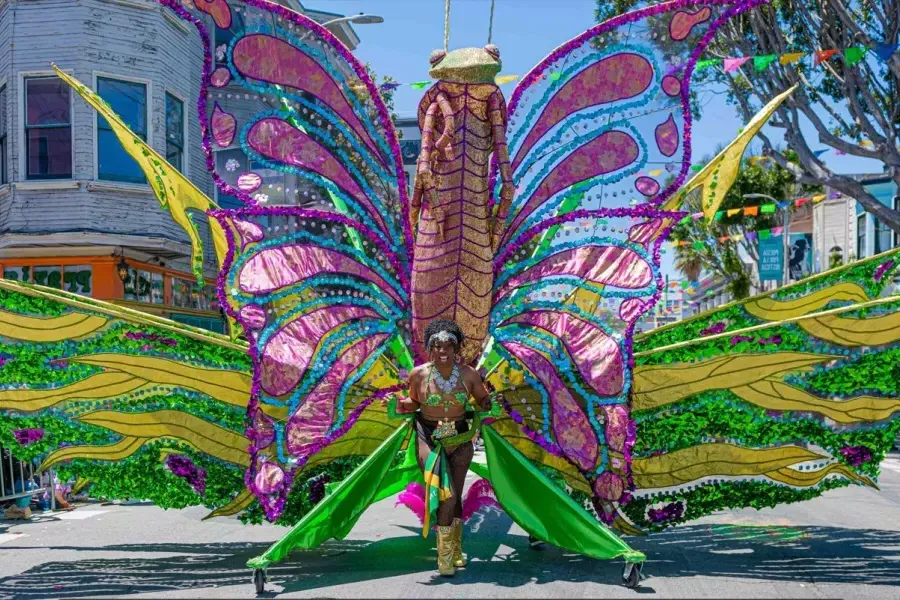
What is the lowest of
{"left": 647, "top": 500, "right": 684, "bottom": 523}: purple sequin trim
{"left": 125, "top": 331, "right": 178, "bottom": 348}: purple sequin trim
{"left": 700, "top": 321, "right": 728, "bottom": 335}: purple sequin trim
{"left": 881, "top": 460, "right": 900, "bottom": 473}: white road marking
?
{"left": 881, "top": 460, "right": 900, "bottom": 473}: white road marking

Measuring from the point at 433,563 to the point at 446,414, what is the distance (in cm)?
114

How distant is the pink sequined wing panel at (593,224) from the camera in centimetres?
570

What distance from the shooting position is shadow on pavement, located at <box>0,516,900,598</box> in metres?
5.59

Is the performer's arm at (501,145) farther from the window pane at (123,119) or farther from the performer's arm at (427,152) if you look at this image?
the window pane at (123,119)

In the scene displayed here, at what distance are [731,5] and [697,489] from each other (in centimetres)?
309

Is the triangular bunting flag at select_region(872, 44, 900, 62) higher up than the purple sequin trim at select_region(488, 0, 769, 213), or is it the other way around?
the triangular bunting flag at select_region(872, 44, 900, 62)

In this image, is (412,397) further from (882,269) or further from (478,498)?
(882,269)

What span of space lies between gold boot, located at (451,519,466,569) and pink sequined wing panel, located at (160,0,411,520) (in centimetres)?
83

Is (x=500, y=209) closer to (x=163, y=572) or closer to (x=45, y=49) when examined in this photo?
(x=163, y=572)

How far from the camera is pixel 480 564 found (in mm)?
6055

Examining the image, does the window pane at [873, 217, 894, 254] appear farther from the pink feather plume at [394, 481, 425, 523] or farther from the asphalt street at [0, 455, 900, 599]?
the pink feather plume at [394, 481, 425, 523]

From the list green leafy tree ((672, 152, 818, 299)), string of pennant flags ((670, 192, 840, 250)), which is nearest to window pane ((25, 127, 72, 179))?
string of pennant flags ((670, 192, 840, 250))

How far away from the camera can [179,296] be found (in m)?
16.8

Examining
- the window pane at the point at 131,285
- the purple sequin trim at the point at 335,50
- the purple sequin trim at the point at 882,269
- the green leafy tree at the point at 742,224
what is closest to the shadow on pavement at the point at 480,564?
the purple sequin trim at the point at 882,269
